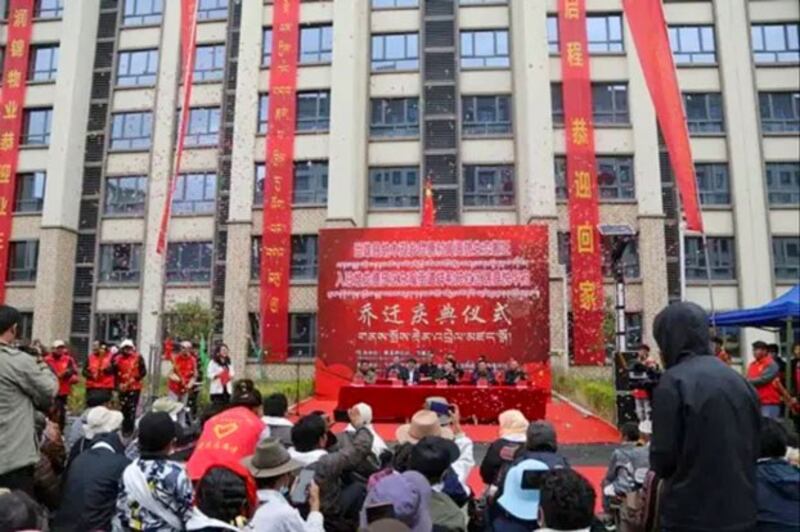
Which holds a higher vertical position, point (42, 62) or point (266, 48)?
point (42, 62)

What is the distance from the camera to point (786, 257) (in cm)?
2061

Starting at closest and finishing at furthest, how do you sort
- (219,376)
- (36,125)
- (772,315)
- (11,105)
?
(772,315) < (219,376) < (11,105) < (36,125)

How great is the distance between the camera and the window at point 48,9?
24.1 metres

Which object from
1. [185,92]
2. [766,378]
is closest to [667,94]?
[766,378]

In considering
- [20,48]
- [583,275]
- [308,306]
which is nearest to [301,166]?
[308,306]

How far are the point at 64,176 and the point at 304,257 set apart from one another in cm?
877

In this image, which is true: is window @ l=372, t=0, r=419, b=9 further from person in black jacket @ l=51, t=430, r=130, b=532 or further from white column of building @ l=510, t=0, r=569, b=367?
person in black jacket @ l=51, t=430, r=130, b=532

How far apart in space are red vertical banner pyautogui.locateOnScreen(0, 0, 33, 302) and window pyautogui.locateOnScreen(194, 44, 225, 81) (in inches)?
240

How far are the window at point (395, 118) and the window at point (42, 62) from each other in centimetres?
1182

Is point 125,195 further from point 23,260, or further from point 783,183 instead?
point 783,183

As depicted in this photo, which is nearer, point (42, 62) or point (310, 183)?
point (310, 183)

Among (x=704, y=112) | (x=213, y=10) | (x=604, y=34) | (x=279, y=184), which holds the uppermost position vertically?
(x=213, y=10)

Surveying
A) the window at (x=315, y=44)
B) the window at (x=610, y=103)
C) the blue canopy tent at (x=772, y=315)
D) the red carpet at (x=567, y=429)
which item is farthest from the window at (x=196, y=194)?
the blue canopy tent at (x=772, y=315)

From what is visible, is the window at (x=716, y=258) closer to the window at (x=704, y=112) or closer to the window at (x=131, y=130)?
the window at (x=704, y=112)
